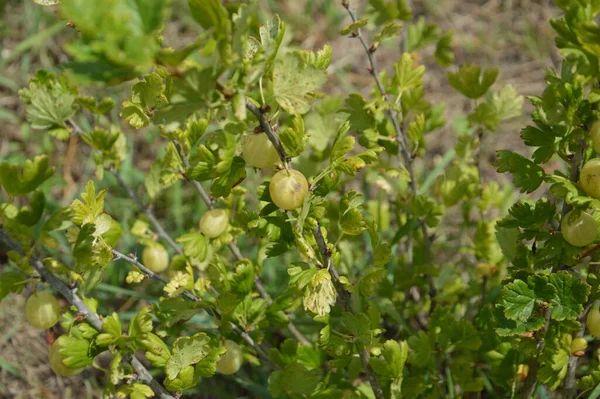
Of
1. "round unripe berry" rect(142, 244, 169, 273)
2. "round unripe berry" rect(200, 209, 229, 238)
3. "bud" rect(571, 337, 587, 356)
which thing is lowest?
"bud" rect(571, 337, 587, 356)

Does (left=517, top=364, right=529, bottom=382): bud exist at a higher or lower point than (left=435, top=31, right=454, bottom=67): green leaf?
lower

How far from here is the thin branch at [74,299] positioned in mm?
1324

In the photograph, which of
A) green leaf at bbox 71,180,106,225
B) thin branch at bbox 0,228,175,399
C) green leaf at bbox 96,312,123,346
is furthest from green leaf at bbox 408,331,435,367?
green leaf at bbox 71,180,106,225

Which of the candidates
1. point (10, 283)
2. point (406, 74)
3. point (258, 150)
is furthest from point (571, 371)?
point (10, 283)

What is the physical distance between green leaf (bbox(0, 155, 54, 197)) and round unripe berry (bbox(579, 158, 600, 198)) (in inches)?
43.0

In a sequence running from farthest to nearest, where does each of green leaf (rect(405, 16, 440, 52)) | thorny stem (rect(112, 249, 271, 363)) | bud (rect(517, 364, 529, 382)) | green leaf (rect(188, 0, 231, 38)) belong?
green leaf (rect(405, 16, 440, 52))
bud (rect(517, 364, 529, 382))
thorny stem (rect(112, 249, 271, 363))
green leaf (rect(188, 0, 231, 38))

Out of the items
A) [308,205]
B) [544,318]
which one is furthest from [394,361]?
[308,205]

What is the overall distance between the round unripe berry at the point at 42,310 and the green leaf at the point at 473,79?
115 centimetres

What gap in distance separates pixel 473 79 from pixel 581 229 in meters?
0.62

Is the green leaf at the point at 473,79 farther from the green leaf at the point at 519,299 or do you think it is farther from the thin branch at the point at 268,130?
the thin branch at the point at 268,130

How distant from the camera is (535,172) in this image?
1.23 meters

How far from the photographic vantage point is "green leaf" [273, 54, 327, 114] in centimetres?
97

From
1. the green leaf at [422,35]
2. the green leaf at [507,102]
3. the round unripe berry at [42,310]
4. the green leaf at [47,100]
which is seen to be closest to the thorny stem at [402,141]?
the green leaf at [422,35]

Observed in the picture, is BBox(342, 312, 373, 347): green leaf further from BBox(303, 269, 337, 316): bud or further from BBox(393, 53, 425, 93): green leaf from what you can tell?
BBox(393, 53, 425, 93): green leaf
